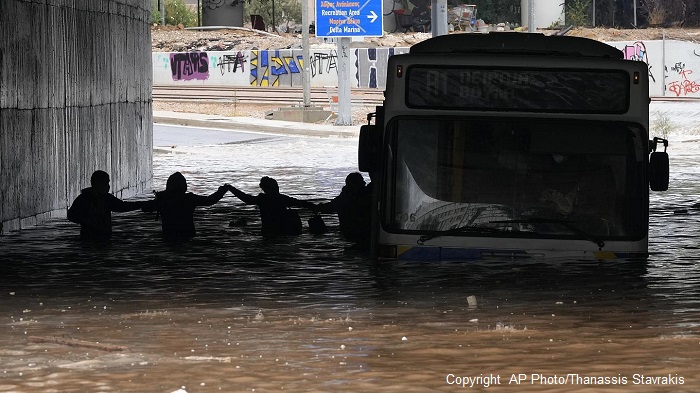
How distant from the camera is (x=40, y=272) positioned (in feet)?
48.7

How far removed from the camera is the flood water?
856 centimetres

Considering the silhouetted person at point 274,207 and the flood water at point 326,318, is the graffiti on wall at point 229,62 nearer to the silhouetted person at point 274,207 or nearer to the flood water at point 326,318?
the flood water at point 326,318

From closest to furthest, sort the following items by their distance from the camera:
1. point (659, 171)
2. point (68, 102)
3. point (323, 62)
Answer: point (659, 171) → point (68, 102) → point (323, 62)

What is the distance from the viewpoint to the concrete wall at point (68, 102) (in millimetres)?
18609

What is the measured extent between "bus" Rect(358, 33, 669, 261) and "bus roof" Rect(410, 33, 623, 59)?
1.57 ft

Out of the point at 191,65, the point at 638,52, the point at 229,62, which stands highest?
the point at 638,52

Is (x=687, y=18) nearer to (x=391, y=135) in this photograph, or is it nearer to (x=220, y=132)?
(x=220, y=132)

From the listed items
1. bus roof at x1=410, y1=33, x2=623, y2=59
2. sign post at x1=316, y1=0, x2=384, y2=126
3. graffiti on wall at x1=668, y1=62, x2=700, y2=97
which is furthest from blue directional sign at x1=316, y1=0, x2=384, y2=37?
bus roof at x1=410, y1=33, x2=623, y2=59

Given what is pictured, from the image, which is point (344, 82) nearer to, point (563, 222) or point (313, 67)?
point (313, 67)

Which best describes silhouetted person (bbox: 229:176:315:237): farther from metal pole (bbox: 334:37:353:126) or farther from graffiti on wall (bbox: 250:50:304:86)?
graffiti on wall (bbox: 250:50:304:86)

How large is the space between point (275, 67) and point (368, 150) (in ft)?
170

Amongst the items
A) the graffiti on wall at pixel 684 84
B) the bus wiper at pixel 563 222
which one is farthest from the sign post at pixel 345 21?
the bus wiper at pixel 563 222

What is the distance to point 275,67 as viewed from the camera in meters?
64.9

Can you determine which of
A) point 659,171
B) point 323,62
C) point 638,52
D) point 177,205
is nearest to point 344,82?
point 638,52
